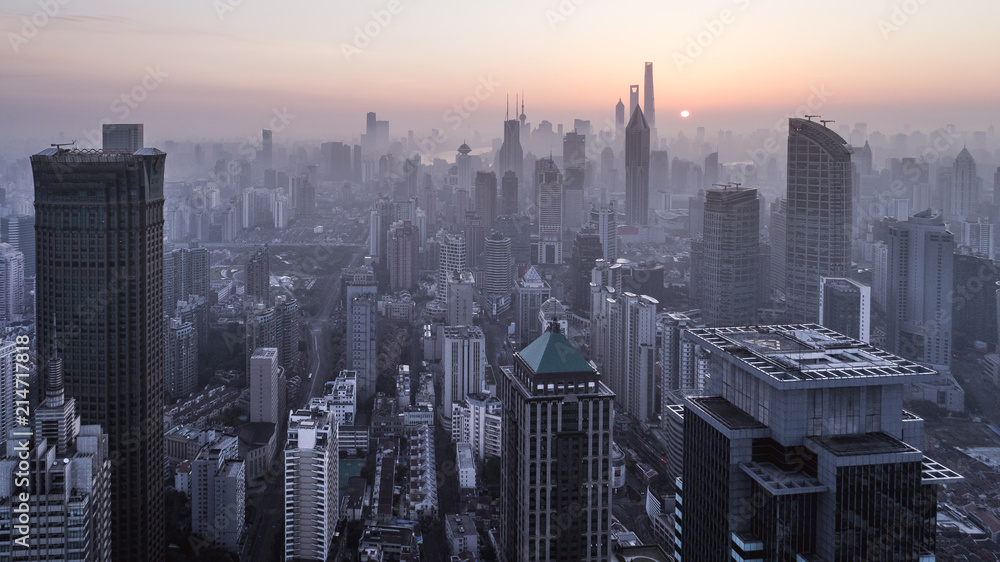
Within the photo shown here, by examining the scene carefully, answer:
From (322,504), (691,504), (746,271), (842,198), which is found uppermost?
(842,198)

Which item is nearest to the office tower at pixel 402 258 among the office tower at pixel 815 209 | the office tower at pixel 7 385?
the office tower at pixel 815 209

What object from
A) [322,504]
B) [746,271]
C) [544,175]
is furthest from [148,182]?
[544,175]

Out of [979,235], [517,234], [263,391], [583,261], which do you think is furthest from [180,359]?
[979,235]

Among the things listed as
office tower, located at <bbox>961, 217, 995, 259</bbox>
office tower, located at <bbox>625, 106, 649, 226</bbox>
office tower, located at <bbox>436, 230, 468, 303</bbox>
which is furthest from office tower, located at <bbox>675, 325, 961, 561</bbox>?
office tower, located at <bbox>625, 106, 649, 226</bbox>

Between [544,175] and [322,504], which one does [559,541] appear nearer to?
[322,504]

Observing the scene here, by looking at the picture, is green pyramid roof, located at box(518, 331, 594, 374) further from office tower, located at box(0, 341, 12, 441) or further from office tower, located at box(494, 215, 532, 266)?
office tower, located at box(494, 215, 532, 266)

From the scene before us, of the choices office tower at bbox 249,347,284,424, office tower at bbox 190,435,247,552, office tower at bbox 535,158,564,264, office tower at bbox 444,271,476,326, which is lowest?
office tower at bbox 190,435,247,552
